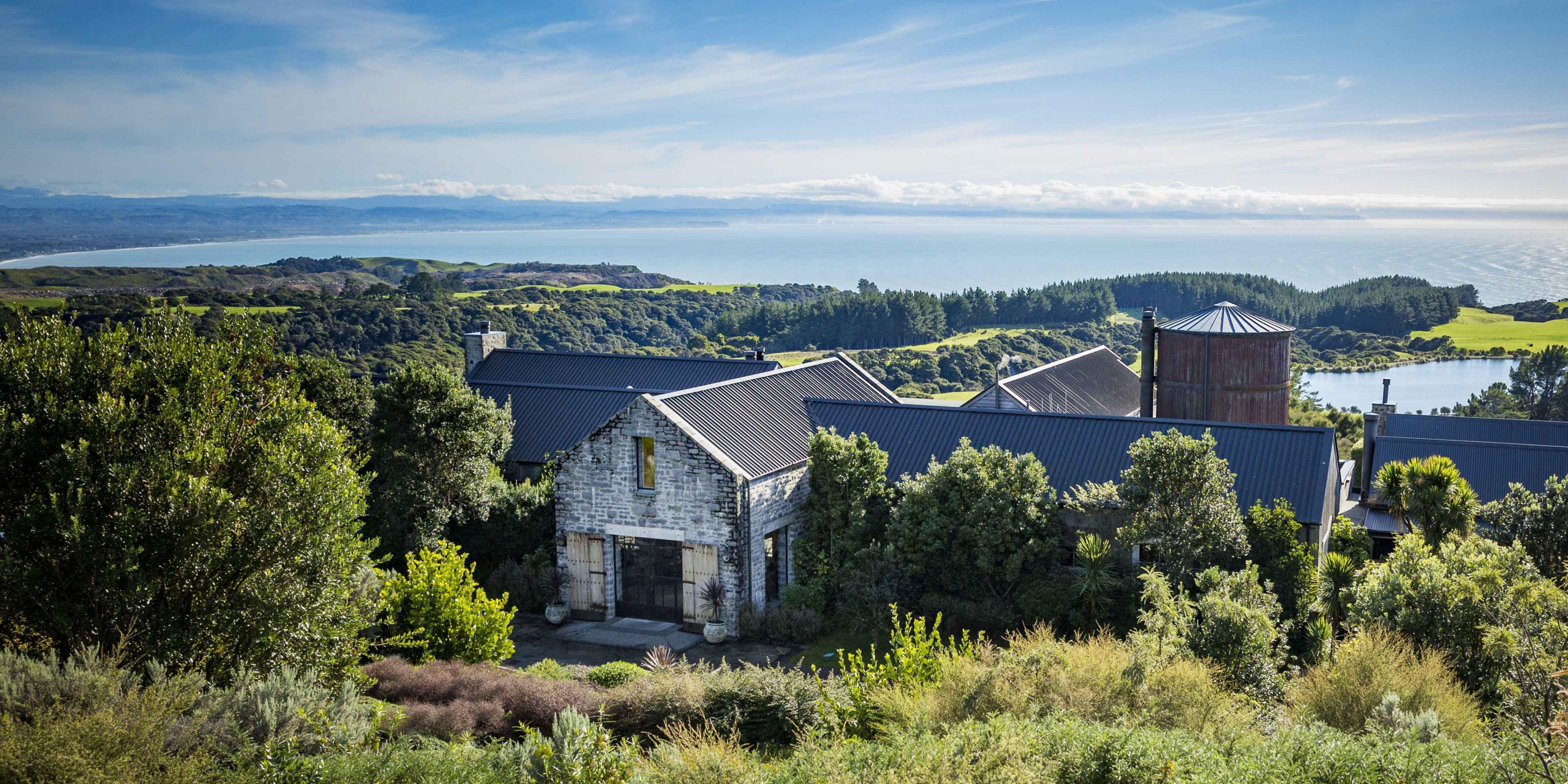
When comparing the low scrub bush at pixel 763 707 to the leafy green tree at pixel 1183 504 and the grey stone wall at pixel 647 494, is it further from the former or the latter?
the leafy green tree at pixel 1183 504

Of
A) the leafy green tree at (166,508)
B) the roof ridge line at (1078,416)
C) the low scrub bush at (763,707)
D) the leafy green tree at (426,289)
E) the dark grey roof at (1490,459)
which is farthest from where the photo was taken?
the leafy green tree at (426,289)

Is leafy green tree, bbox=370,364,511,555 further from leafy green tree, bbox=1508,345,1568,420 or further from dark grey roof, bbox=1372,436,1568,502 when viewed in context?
leafy green tree, bbox=1508,345,1568,420

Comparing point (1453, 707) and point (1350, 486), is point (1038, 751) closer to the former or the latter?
point (1453, 707)

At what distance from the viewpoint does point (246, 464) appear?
45.7 ft

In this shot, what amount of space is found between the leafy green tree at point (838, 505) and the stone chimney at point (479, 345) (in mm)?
21113

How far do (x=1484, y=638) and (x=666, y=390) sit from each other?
2711cm

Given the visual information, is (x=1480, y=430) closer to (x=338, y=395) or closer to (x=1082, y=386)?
(x=1082, y=386)

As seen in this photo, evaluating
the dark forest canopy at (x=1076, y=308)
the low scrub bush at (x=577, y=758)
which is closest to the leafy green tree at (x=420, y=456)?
the low scrub bush at (x=577, y=758)

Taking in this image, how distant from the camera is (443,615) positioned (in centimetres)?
1773

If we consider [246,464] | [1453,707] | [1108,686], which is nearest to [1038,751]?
[1108,686]

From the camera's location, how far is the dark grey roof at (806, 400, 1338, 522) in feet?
72.9

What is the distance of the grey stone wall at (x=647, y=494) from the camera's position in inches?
897

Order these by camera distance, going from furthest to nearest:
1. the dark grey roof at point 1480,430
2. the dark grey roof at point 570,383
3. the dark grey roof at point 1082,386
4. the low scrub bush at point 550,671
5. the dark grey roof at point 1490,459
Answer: the dark grey roof at point 1082,386 < the dark grey roof at point 1480,430 < the dark grey roof at point 570,383 < the dark grey roof at point 1490,459 < the low scrub bush at point 550,671

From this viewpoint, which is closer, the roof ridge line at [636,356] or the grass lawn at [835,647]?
the grass lawn at [835,647]
